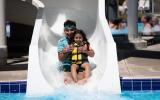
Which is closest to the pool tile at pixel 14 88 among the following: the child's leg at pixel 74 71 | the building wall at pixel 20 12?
the child's leg at pixel 74 71

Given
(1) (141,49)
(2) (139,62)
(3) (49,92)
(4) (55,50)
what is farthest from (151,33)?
(3) (49,92)

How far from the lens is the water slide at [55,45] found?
6707mm

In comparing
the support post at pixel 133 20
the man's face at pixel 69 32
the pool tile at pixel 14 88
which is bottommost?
the pool tile at pixel 14 88

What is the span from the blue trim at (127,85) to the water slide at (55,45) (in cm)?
14

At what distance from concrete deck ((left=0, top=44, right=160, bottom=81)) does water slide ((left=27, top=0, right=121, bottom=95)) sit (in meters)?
0.36

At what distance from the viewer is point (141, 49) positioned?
38.4ft

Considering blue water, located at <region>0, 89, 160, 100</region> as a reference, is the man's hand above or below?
above

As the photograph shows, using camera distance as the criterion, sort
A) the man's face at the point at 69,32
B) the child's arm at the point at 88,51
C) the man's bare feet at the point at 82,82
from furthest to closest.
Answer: the man's face at the point at 69,32
the child's arm at the point at 88,51
the man's bare feet at the point at 82,82

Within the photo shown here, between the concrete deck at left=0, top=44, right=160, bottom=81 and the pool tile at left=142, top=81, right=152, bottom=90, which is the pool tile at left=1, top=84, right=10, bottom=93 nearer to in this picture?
the concrete deck at left=0, top=44, right=160, bottom=81

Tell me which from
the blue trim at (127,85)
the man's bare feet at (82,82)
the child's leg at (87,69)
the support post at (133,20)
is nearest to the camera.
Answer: the blue trim at (127,85)

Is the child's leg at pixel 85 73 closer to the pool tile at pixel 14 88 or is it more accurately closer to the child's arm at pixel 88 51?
the child's arm at pixel 88 51

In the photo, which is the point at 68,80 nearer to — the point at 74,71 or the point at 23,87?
the point at 74,71

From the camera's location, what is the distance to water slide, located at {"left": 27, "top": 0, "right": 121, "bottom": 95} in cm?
671

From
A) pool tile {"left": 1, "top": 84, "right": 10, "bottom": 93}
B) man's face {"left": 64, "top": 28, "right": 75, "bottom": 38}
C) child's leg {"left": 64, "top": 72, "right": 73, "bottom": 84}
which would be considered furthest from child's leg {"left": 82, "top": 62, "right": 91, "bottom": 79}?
pool tile {"left": 1, "top": 84, "right": 10, "bottom": 93}
